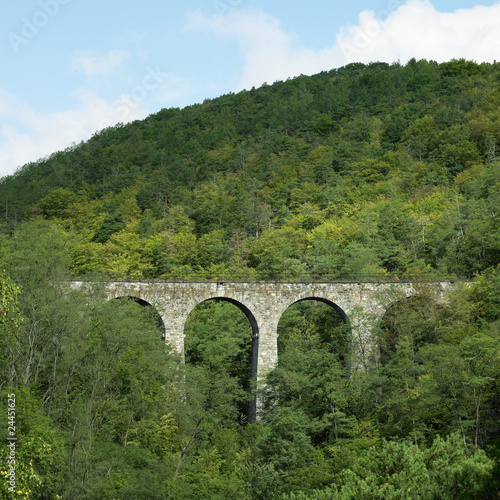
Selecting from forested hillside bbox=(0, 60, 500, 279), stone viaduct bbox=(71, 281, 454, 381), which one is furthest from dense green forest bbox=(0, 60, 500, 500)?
stone viaduct bbox=(71, 281, 454, 381)

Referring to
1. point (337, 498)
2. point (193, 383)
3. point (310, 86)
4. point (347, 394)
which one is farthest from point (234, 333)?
point (310, 86)

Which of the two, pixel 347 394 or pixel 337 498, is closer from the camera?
pixel 337 498

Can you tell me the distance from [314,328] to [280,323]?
2.46 metres

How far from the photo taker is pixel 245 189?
220ft

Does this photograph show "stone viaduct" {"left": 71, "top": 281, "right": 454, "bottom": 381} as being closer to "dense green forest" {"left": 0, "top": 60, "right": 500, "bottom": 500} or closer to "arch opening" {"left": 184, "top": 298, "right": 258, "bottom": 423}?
"arch opening" {"left": 184, "top": 298, "right": 258, "bottom": 423}

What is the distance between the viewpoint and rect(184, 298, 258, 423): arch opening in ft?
108

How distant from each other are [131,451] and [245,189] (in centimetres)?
4703

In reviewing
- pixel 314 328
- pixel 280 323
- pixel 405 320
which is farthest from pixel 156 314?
pixel 405 320

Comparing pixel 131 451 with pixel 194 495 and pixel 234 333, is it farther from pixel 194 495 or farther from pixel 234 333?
pixel 234 333

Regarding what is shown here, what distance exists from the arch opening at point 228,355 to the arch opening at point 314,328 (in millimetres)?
2564

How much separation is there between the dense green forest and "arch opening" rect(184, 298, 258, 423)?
0.54 feet

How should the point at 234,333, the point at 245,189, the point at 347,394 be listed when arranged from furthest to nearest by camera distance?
the point at 245,189 < the point at 234,333 < the point at 347,394

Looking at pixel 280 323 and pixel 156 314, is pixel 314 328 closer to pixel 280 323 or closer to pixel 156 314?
pixel 280 323

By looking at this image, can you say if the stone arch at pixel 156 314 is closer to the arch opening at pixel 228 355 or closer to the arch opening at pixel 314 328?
the arch opening at pixel 228 355
